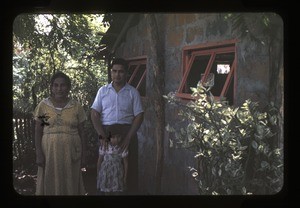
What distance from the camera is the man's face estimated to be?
5.61 feet

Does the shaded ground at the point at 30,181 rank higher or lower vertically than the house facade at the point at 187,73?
lower

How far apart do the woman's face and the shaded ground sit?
285mm

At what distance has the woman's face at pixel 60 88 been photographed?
1670 millimetres

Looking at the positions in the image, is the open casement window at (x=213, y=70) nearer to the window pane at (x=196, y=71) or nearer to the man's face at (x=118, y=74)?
the window pane at (x=196, y=71)

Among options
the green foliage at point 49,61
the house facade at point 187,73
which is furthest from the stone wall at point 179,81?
the green foliage at point 49,61

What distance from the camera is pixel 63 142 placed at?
1.71 m

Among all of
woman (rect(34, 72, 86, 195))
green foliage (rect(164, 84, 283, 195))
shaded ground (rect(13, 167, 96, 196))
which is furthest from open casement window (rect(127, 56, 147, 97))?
shaded ground (rect(13, 167, 96, 196))

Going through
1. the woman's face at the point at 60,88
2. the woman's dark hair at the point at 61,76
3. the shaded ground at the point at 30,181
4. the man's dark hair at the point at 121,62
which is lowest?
the shaded ground at the point at 30,181

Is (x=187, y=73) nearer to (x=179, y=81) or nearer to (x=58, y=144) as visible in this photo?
(x=179, y=81)

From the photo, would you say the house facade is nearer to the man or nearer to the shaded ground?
the man

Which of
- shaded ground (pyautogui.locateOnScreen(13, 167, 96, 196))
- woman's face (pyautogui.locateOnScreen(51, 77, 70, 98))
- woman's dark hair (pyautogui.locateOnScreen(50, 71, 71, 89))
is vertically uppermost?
woman's dark hair (pyautogui.locateOnScreen(50, 71, 71, 89))
